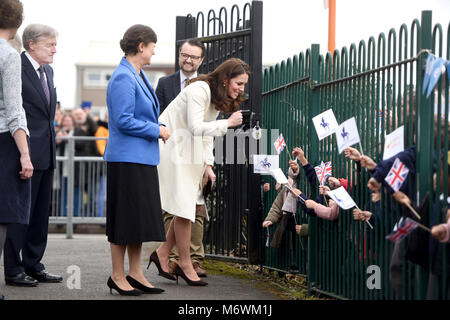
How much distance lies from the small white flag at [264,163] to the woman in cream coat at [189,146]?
968mm

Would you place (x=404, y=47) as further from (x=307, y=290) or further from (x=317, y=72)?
(x=307, y=290)

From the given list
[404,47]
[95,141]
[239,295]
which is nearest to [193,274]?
[239,295]

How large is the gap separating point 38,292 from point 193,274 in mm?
1341

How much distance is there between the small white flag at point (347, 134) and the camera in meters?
5.96

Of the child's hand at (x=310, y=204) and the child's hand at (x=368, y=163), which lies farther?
the child's hand at (x=310, y=204)

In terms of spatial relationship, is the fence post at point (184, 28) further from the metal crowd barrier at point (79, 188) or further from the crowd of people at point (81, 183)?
the crowd of people at point (81, 183)

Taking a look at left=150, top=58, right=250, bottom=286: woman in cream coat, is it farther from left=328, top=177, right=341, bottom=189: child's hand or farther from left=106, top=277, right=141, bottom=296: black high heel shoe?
left=328, top=177, right=341, bottom=189: child's hand

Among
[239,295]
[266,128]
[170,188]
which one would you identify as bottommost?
[239,295]

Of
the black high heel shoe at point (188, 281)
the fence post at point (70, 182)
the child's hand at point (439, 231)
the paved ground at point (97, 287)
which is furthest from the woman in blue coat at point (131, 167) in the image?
the fence post at point (70, 182)

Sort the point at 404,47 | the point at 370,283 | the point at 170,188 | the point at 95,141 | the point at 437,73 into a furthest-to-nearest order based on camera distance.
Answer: the point at 95,141, the point at 170,188, the point at 370,283, the point at 404,47, the point at 437,73

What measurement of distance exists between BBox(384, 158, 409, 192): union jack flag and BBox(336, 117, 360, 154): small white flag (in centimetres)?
73

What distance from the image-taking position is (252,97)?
27.3 ft

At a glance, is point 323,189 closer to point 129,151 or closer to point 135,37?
point 129,151
